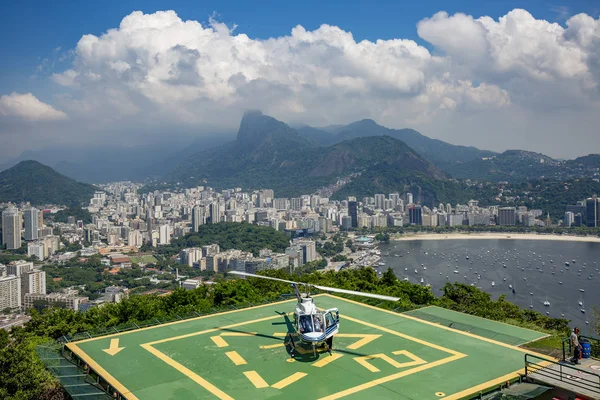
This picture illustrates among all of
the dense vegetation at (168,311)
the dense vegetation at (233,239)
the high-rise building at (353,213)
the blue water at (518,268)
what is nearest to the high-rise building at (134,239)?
the dense vegetation at (233,239)

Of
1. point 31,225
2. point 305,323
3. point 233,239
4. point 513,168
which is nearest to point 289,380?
point 305,323

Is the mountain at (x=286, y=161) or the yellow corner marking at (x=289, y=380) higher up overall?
the mountain at (x=286, y=161)

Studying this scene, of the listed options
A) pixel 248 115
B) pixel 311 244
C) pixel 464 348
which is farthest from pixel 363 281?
pixel 248 115

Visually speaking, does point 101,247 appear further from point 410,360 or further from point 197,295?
point 410,360

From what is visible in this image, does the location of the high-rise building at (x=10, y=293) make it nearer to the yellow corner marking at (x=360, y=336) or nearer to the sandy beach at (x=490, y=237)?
the yellow corner marking at (x=360, y=336)

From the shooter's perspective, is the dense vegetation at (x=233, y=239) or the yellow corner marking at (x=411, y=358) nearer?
the yellow corner marking at (x=411, y=358)

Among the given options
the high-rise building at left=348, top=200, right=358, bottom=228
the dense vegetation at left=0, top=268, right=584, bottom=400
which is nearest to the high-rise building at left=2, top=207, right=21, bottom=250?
the high-rise building at left=348, top=200, right=358, bottom=228
